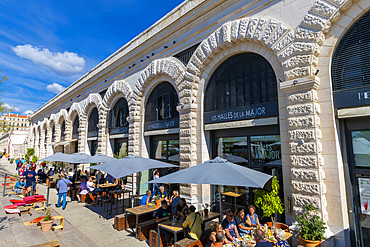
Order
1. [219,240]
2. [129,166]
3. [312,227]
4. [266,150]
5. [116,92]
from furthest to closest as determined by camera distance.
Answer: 1. [116,92]
2. [129,166]
3. [266,150]
4. [312,227]
5. [219,240]

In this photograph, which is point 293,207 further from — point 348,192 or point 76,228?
point 76,228

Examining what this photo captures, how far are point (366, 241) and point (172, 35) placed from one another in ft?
37.9

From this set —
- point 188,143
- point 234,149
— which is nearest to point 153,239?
point 188,143

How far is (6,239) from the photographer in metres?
6.83

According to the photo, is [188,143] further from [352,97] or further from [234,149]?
[352,97]

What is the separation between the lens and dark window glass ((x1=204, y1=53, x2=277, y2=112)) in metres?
7.89

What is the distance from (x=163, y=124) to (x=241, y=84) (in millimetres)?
5219

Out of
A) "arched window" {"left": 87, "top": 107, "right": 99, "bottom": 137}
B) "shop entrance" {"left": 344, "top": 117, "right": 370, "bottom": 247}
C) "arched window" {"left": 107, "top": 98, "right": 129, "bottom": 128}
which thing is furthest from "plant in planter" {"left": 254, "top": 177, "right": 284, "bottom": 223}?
"arched window" {"left": 87, "top": 107, "right": 99, "bottom": 137}

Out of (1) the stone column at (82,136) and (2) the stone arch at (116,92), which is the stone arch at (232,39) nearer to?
(2) the stone arch at (116,92)

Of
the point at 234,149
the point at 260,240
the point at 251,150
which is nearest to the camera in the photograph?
the point at 260,240

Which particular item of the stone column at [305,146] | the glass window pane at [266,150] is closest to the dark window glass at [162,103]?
the glass window pane at [266,150]

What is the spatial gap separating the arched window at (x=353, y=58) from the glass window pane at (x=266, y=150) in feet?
8.27

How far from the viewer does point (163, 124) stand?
12.1m

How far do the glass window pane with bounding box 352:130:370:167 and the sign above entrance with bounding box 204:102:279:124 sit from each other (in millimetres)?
2305
